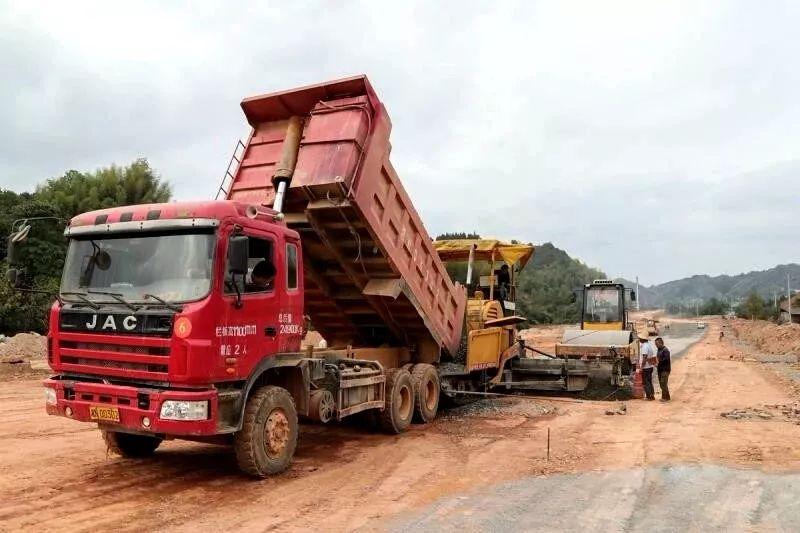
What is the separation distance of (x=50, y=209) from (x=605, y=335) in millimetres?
23386

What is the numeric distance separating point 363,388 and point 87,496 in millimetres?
3517

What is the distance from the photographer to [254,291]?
6.36 metres

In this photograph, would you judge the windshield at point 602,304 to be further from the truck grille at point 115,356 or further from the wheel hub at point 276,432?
the truck grille at point 115,356

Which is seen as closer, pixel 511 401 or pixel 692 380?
pixel 511 401

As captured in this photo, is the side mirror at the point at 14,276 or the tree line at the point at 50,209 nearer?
the side mirror at the point at 14,276

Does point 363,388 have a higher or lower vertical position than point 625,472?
higher

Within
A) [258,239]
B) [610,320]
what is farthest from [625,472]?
[610,320]

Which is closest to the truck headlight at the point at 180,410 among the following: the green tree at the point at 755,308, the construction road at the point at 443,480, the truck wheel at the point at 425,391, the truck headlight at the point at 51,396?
the construction road at the point at 443,480

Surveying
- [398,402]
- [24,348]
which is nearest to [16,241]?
[398,402]

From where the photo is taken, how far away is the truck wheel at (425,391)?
31.4 feet

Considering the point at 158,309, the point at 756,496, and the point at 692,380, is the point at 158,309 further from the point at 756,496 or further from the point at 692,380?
the point at 692,380

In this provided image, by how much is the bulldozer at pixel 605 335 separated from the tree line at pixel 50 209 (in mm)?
17643

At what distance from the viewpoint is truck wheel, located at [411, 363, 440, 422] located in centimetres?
959

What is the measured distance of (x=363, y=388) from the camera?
8.37 metres
